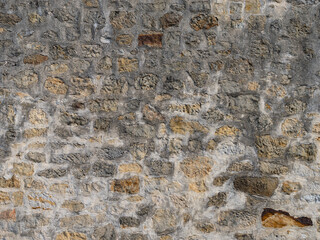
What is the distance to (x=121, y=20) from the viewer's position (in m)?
2.98

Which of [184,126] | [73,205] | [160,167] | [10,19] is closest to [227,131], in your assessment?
[184,126]

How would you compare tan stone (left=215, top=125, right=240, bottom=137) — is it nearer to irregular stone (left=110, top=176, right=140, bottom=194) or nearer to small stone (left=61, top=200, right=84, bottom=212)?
irregular stone (left=110, top=176, right=140, bottom=194)

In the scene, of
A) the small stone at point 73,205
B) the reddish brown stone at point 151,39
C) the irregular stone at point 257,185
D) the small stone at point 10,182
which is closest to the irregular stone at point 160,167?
the irregular stone at point 257,185

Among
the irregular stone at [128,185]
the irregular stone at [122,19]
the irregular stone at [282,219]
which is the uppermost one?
the irregular stone at [122,19]

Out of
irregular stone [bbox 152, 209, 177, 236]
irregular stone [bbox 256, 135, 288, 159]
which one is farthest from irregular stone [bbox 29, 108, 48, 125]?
irregular stone [bbox 256, 135, 288, 159]

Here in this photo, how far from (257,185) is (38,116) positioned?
1834mm

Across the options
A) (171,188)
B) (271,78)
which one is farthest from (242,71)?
(171,188)

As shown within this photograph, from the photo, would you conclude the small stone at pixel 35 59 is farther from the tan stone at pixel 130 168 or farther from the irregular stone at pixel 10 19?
the tan stone at pixel 130 168

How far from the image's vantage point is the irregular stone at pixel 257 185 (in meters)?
3.02

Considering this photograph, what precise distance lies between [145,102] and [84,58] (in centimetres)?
60

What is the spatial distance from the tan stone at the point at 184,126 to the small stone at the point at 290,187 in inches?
29.7

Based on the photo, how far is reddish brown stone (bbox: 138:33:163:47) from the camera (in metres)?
2.99

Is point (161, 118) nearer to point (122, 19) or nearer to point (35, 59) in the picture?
point (122, 19)

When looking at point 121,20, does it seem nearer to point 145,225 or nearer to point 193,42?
point 193,42
